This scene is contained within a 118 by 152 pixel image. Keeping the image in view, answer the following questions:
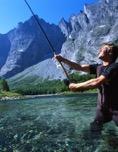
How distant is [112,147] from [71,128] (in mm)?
8689

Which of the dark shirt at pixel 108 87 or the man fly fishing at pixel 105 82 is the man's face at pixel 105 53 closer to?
the man fly fishing at pixel 105 82

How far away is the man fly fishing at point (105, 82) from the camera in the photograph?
11.6 metres

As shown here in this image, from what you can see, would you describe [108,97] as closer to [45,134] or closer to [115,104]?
[115,104]

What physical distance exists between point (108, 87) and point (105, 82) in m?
1.24

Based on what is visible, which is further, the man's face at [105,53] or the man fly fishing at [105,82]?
the man's face at [105,53]

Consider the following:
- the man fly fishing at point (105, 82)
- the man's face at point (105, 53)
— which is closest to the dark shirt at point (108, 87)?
the man fly fishing at point (105, 82)

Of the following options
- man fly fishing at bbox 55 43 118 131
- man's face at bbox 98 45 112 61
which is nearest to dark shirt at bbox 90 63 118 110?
man fly fishing at bbox 55 43 118 131

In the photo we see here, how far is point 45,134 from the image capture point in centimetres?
2381

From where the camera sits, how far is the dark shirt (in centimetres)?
1234

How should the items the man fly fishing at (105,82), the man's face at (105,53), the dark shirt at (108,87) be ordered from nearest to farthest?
the man fly fishing at (105,82) → the dark shirt at (108,87) → the man's face at (105,53)

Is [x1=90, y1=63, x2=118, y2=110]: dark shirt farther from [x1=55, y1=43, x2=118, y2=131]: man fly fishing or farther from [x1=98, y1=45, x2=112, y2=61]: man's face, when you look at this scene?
[x1=98, y1=45, x2=112, y2=61]: man's face

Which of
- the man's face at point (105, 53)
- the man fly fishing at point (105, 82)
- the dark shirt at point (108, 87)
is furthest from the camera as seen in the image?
the man's face at point (105, 53)

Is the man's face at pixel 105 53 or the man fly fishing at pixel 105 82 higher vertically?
the man's face at pixel 105 53

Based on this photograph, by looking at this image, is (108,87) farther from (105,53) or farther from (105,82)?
(105,53)
